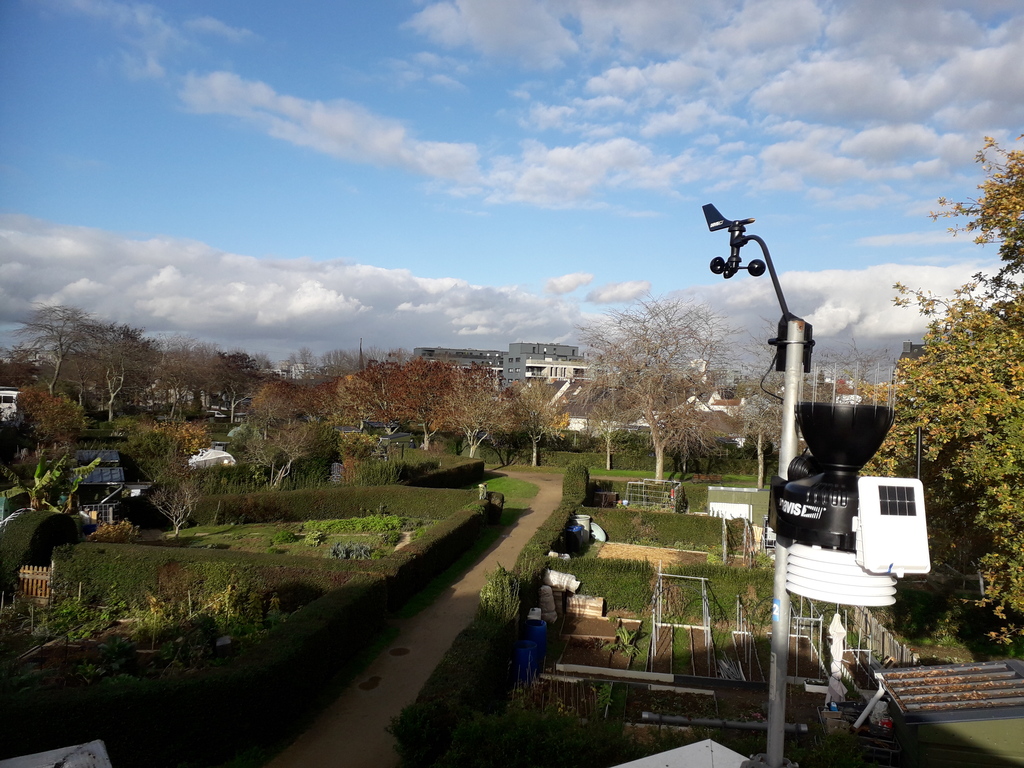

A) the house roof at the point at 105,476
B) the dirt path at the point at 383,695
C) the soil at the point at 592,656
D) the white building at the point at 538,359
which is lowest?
the soil at the point at 592,656

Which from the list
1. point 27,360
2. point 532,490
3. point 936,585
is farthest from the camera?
point 27,360

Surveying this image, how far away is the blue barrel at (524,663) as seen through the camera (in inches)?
345

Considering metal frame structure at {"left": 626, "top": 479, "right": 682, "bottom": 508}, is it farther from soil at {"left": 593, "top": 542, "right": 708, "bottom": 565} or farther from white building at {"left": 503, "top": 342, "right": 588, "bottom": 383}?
white building at {"left": 503, "top": 342, "right": 588, "bottom": 383}

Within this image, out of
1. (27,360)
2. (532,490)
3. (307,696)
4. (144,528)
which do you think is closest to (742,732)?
(307,696)

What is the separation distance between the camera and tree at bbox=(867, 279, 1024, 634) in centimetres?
750

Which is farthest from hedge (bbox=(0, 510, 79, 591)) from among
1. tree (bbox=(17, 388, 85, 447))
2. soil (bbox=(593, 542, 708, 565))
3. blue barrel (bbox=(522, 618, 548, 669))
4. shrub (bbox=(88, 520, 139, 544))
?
tree (bbox=(17, 388, 85, 447))

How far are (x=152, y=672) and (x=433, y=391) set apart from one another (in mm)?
27353

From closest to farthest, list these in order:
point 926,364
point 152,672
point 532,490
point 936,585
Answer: point 152,672 → point 926,364 → point 936,585 → point 532,490

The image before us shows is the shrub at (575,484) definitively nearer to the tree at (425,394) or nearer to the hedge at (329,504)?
the hedge at (329,504)

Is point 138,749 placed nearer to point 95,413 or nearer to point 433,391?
point 433,391

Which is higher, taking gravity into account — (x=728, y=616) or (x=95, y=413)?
(x=95, y=413)

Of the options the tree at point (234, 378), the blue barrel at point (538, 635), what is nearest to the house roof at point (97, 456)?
the blue barrel at point (538, 635)

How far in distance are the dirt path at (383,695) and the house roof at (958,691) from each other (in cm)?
539

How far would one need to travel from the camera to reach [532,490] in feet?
86.6
